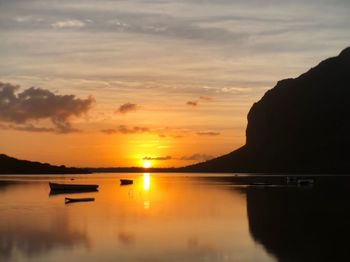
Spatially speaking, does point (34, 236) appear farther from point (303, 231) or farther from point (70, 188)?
point (70, 188)

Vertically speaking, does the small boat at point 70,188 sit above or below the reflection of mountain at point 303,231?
above

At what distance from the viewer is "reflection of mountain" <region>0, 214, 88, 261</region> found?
108 feet

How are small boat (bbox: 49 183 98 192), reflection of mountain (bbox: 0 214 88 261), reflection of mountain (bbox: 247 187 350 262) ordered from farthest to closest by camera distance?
small boat (bbox: 49 183 98 192), reflection of mountain (bbox: 0 214 88 261), reflection of mountain (bbox: 247 187 350 262)

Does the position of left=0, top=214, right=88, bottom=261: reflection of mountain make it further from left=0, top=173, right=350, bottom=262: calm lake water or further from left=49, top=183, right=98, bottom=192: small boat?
left=49, top=183, right=98, bottom=192: small boat

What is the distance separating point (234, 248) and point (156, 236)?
7909mm

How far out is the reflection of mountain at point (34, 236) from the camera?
33.1 m

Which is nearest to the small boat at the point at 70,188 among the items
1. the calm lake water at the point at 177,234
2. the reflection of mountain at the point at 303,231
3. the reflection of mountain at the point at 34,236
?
the calm lake water at the point at 177,234

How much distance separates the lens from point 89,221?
50.0m

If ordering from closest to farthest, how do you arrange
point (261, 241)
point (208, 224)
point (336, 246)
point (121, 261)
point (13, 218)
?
point (121, 261) < point (336, 246) < point (261, 241) < point (208, 224) < point (13, 218)

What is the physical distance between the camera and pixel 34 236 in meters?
39.6

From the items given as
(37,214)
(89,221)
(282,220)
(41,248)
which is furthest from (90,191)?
(41,248)

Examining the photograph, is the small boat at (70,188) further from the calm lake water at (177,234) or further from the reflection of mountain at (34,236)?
the reflection of mountain at (34,236)

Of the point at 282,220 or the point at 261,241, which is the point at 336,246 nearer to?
the point at 261,241

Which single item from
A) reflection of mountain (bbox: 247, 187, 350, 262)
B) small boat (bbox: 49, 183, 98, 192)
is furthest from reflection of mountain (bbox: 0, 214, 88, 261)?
small boat (bbox: 49, 183, 98, 192)
